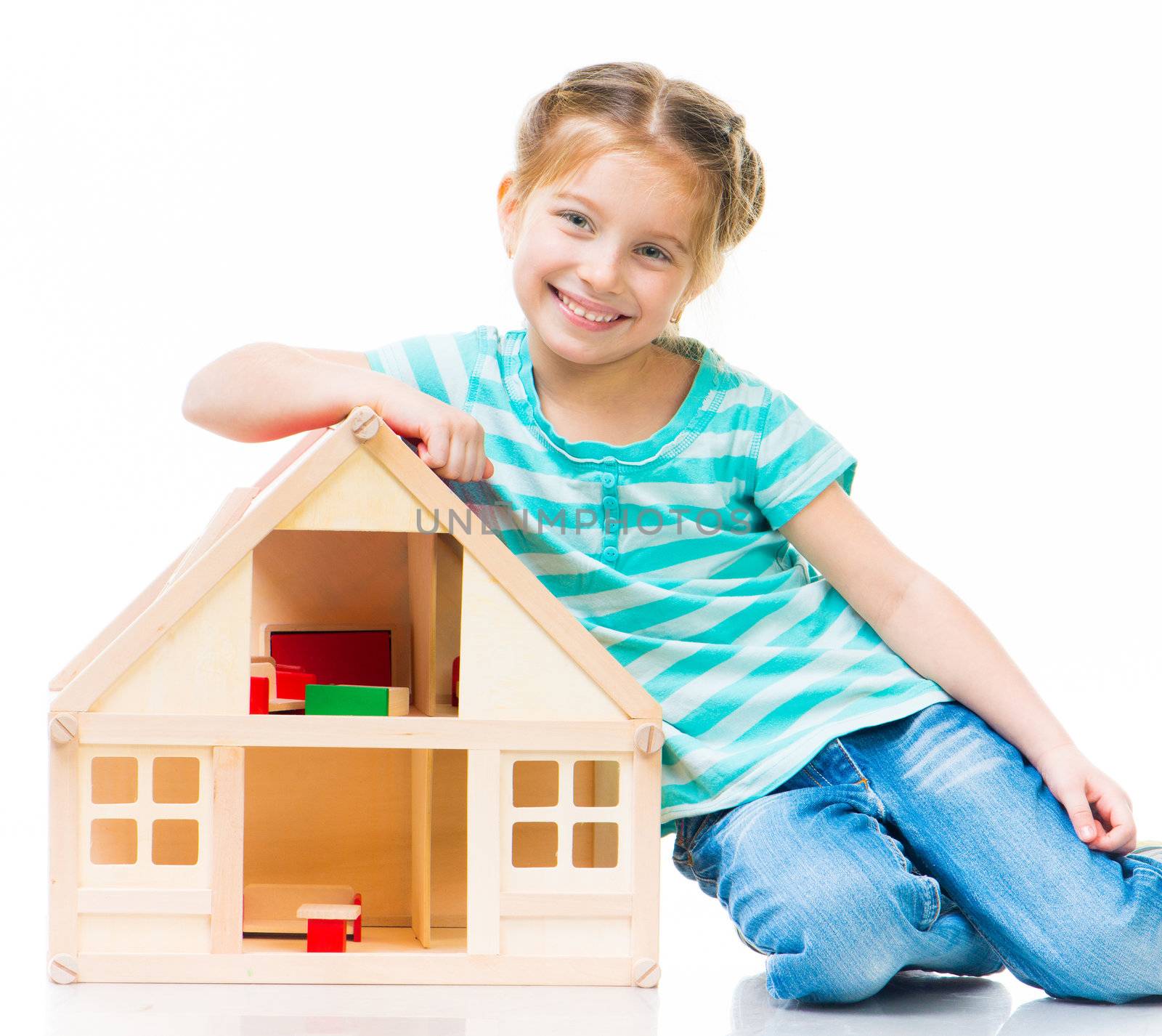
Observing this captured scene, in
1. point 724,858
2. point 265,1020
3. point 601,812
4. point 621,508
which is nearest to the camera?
point 265,1020

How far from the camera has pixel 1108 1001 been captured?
3.31 feet

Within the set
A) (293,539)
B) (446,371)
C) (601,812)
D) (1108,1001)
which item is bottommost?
(1108,1001)

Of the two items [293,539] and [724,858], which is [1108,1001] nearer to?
[724,858]

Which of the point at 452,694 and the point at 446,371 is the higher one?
the point at 446,371

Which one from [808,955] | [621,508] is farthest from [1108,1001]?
[621,508]

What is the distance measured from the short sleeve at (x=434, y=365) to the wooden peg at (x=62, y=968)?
1.67 feet

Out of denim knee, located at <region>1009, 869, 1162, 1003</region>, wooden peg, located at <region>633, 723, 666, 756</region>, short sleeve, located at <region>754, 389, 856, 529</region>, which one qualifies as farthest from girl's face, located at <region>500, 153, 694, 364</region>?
denim knee, located at <region>1009, 869, 1162, 1003</region>

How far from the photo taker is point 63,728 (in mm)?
912

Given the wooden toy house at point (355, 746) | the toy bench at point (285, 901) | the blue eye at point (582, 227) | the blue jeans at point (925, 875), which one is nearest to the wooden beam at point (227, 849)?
the wooden toy house at point (355, 746)

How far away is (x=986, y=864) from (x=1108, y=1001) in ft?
0.41

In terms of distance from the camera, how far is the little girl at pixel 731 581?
1012mm

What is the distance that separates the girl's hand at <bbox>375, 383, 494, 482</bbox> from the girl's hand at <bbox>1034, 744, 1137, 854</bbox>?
50cm

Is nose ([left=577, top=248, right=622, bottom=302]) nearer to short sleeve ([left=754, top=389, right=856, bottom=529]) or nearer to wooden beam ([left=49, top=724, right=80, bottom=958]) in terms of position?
short sleeve ([left=754, top=389, right=856, bottom=529])

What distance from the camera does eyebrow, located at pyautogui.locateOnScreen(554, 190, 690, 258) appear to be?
1.12 m
